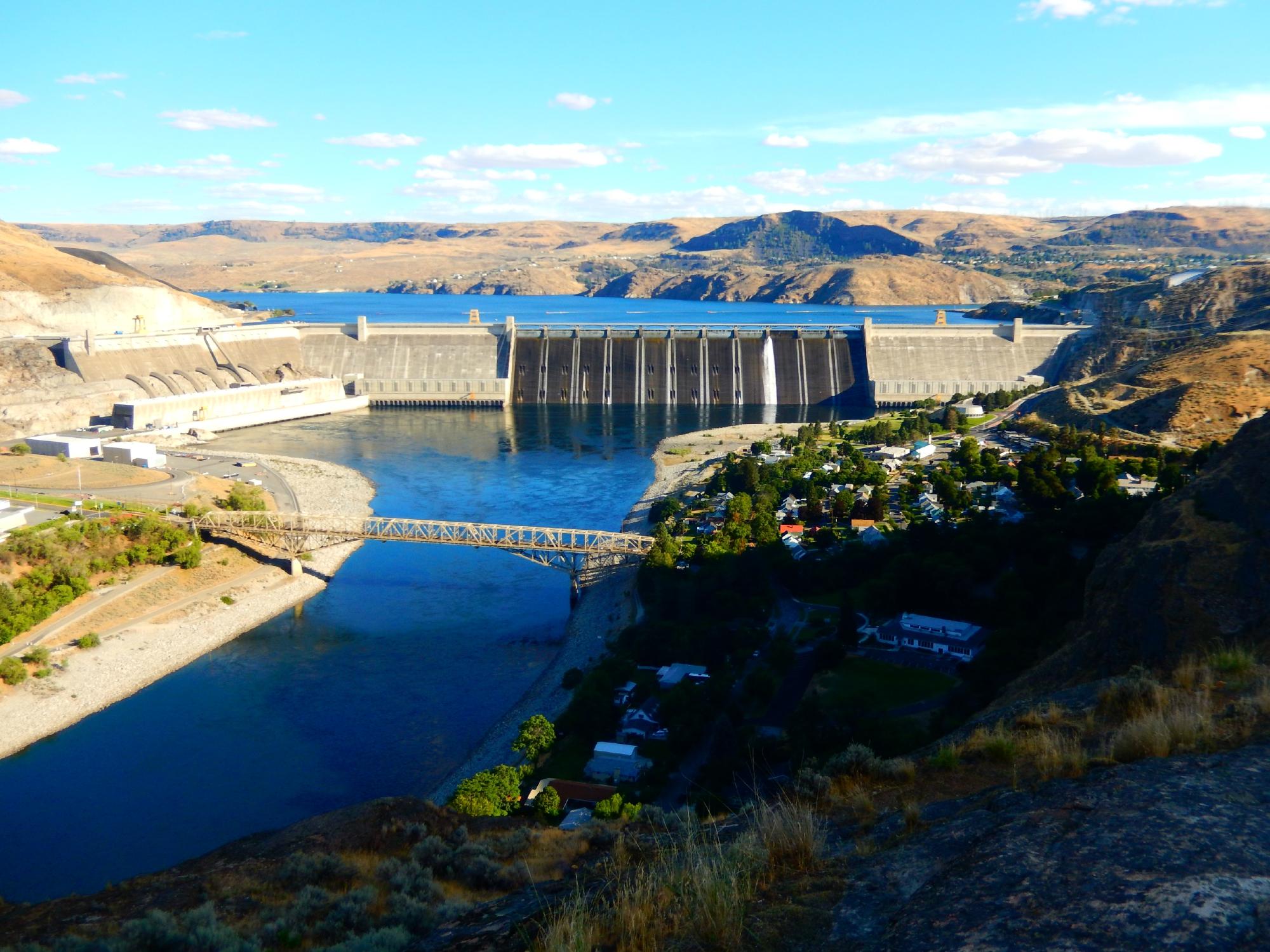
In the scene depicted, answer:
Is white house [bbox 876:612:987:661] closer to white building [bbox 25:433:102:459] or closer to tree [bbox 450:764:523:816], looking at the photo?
tree [bbox 450:764:523:816]

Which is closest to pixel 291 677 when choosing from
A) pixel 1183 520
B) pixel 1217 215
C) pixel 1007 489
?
pixel 1183 520

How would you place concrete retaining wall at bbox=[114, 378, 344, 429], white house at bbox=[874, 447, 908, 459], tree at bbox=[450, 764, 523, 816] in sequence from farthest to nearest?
concrete retaining wall at bbox=[114, 378, 344, 429], white house at bbox=[874, 447, 908, 459], tree at bbox=[450, 764, 523, 816]

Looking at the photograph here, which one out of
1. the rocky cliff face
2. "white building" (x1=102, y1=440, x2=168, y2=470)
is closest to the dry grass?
the rocky cliff face

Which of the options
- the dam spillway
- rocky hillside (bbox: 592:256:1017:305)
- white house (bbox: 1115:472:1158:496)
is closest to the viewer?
white house (bbox: 1115:472:1158:496)


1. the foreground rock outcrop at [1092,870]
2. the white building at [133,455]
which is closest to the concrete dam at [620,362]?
the white building at [133,455]

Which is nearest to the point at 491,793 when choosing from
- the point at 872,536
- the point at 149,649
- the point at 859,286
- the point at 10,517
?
the point at 149,649

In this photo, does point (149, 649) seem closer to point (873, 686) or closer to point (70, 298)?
point (873, 686)

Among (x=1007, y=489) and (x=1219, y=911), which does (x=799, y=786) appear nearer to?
(x=1219, y=911)

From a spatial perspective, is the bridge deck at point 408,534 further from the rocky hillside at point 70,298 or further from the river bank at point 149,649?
the rocky hillside at point 70,298

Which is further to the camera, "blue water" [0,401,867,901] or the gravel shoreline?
the gravel shoreline
